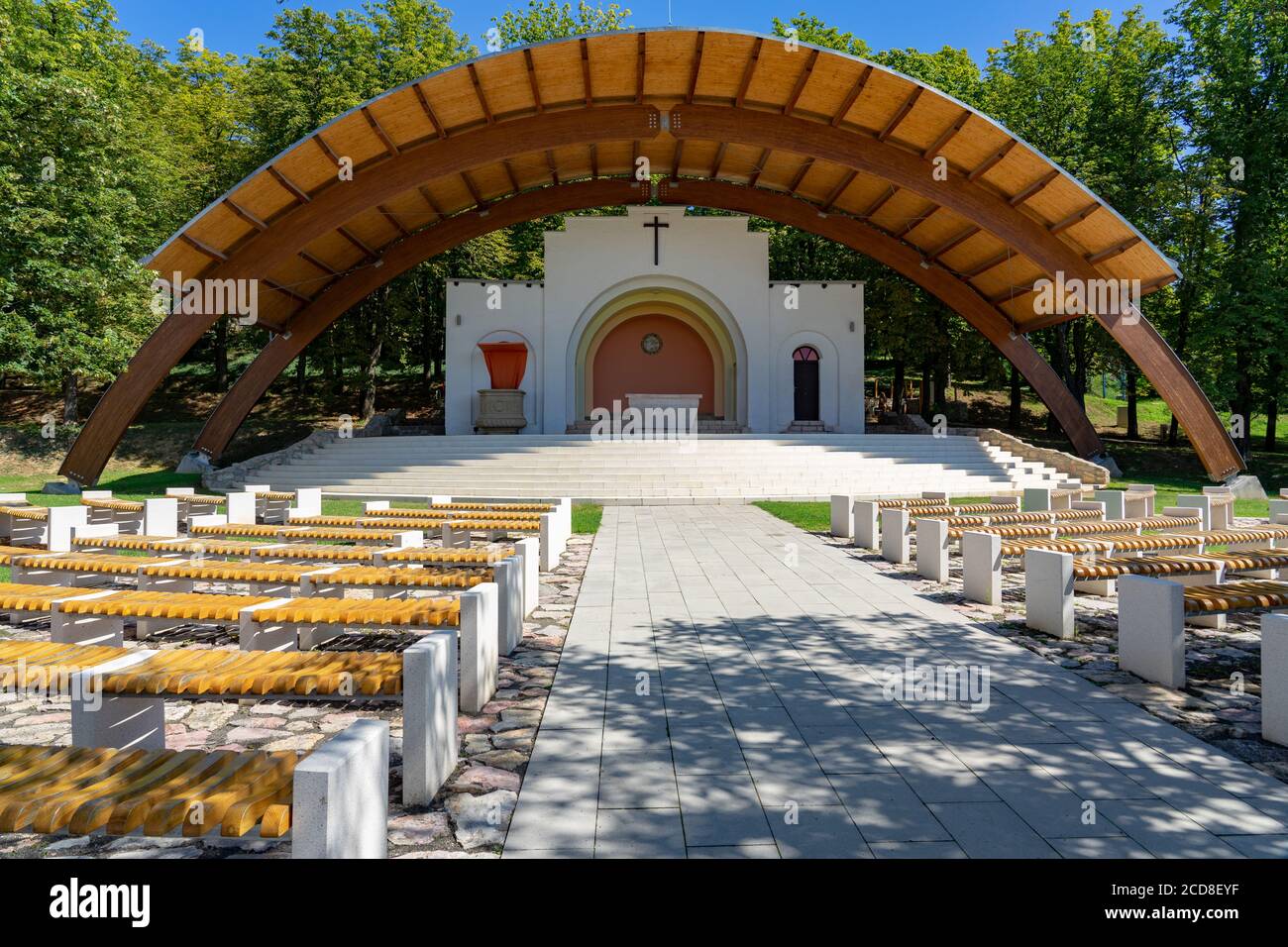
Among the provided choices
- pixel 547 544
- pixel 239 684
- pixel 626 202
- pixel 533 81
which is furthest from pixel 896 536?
pixel 626 202

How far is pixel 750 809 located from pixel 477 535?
8.35 m

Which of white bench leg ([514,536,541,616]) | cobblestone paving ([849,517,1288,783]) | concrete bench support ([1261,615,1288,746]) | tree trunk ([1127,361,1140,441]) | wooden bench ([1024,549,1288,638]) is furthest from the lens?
tree trunk ([1127,361,1140,441])

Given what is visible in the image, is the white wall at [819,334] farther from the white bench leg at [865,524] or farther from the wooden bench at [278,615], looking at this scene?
the wooden bench at [278,615]

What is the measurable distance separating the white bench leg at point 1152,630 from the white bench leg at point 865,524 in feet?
16.9

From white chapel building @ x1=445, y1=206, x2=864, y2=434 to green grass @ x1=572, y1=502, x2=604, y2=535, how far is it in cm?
1083

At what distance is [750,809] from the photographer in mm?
2883

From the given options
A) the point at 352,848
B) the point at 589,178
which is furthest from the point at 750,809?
the point at 589,178

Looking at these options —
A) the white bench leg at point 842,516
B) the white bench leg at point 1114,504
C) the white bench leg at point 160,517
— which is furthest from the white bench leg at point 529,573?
the white bench leg at point 1114,504

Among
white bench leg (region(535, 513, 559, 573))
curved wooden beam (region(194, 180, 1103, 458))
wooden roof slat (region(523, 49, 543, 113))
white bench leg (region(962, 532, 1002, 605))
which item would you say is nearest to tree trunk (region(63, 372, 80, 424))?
curved wooden beam (region(194, 180, 1103, 458))

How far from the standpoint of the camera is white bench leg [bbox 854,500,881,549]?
9.98m

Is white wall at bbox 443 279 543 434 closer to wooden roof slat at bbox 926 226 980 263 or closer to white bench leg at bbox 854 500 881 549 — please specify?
wooden roof slat at bbox 926 226 980 263

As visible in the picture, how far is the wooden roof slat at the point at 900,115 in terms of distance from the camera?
1747cm
